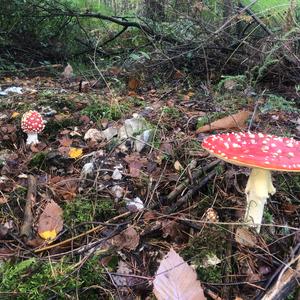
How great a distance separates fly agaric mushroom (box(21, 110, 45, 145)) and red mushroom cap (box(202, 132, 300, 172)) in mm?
1878

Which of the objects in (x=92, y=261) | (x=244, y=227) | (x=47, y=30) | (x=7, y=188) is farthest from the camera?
(x=47, y=30)

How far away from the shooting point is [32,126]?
3.52 metres

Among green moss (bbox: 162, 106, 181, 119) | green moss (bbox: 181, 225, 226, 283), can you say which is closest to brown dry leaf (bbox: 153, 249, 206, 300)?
green moss (bbox: 181, 225, 226, 283)

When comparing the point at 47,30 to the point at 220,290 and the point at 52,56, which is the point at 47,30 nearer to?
the point at 52,56

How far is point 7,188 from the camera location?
274 cm

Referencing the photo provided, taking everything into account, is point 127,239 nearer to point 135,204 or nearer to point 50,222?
point 135,204

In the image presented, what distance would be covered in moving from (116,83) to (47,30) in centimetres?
223

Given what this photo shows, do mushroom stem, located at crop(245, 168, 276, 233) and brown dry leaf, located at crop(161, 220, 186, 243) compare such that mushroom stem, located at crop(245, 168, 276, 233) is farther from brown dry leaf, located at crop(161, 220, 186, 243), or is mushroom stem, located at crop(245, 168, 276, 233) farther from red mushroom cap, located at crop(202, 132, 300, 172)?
brown dry leaf, located at crop(161, 220, 186, 243)

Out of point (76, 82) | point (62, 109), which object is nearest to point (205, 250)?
point (62, 109)

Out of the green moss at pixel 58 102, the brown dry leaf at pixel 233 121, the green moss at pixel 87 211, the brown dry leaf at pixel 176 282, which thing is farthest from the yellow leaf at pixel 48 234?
the green moss at pixel 58 102

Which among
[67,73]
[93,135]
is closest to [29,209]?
[93,135]

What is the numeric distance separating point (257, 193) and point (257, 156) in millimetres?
319

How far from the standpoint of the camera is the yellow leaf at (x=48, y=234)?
2309 millimetres

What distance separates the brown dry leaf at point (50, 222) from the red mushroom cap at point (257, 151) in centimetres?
96
